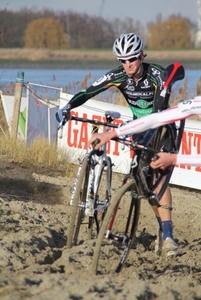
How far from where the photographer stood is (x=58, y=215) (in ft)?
25.9

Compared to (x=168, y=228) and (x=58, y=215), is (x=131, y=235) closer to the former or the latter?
(x=168, y=228)

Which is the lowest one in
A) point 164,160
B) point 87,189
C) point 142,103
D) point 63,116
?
point 87,189

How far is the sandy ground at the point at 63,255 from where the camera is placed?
4.67 meters

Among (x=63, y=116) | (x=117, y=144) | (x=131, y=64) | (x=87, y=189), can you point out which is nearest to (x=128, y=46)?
(x=131, y=64)

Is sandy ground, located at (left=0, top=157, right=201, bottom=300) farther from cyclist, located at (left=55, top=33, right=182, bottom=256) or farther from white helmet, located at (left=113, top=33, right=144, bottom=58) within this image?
white helmet, located at (left=113, top=33, right=144, bottom=58)

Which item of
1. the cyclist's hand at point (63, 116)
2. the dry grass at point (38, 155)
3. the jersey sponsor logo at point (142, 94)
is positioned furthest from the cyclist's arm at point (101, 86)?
the dry grass at point (38, 155)

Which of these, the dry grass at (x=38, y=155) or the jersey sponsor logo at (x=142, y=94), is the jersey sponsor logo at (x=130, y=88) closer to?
the jersey sponsor logo at (x=142, y=94)

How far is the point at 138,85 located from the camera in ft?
23.5

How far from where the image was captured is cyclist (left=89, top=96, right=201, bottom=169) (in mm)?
5441

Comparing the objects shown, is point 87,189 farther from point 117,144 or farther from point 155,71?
point 117,144

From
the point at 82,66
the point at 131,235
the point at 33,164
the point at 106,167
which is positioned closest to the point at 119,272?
the point at 131,235

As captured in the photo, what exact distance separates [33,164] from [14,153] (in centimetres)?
44

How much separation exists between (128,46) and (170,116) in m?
1.55

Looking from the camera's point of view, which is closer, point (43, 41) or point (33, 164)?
point (33, 164)
